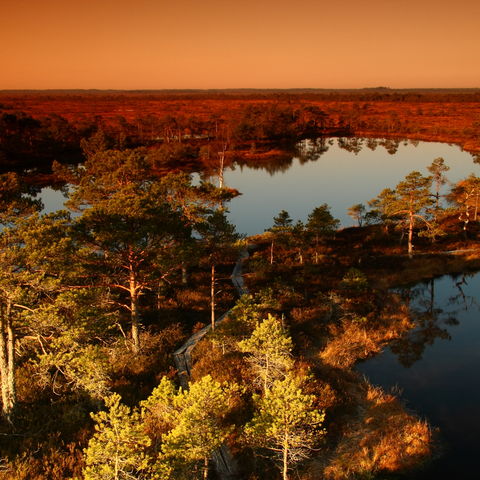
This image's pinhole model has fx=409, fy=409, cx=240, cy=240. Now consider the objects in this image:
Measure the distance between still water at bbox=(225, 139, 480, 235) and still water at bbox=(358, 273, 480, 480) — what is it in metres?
A: 23.5

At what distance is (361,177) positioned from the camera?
7900 centimetres

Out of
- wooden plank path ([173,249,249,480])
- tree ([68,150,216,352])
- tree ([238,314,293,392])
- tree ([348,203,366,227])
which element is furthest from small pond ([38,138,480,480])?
tree ([68,150,216,352])

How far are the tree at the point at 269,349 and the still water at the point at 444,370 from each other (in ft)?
Result: 22.1

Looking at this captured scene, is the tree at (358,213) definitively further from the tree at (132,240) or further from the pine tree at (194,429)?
the pine tree at (194,429)

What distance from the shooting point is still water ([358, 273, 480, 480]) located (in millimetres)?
17631

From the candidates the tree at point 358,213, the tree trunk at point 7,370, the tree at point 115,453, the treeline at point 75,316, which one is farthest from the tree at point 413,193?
the tree at point 115,453

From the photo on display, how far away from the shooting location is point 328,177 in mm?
80188

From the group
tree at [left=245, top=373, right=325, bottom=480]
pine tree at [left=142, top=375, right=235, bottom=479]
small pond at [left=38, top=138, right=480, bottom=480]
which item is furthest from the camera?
small pond at [left=38, top=138, right=480, bottom=480]

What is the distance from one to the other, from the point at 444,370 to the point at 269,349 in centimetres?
1295

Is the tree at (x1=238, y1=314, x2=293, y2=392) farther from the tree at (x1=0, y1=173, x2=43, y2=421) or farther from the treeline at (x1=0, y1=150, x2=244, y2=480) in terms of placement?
the tree at (x1=0, y1=173, x2=43, y2=421)

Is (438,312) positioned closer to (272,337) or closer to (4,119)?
(272,337)

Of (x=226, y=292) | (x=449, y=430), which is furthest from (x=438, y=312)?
(x=226, y=292)

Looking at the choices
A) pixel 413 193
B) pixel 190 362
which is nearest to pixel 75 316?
pixel 190 362

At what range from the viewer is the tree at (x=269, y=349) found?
17109 mm
